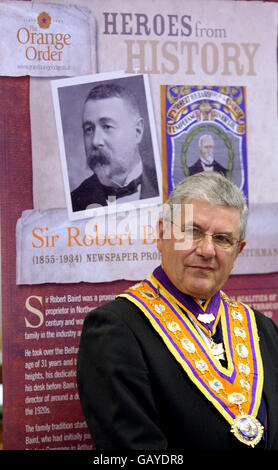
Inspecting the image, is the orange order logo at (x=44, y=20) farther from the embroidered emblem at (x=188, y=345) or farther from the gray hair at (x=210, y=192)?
the embroidered emblem at (x=188, y=345)

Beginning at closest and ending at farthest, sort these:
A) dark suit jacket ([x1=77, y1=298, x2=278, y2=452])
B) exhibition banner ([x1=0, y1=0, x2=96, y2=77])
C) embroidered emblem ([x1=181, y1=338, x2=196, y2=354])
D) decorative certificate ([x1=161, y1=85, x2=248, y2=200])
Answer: dark suit jacket ([x1=77, y1=298, x2=278, y2=452]), embroidered emblem ([x1=181, y1=338, x2=196, y2=354]), exhibition banner ([x1=0, y1=0, x2=96, y2=77]), decorative certificate ([x1=161, y1=85, x2=248, y2=200])

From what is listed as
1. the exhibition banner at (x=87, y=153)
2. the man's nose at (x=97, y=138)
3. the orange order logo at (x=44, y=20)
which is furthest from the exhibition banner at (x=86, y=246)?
the orange order logo at (x=44, y=20)

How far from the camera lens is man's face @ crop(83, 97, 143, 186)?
2191mm

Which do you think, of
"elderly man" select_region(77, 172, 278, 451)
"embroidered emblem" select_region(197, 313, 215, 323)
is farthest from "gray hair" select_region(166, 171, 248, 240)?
"embroidered emblem" select_region(197, 313, 215, 323)

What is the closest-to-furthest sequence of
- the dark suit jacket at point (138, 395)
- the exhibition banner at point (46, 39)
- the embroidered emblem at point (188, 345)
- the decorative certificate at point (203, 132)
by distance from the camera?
the dark suit jacket at point (138, 395) → the embroidered emblem at point (188, 345) → the exhibition banner at point (46, 39) → the decorative certificate at point (203, 132)

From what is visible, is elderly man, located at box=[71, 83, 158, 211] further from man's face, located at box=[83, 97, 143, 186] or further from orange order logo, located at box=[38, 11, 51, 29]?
orange order logo, located at box=[38, 11, 51, 29]

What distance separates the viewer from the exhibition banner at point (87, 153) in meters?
2.12

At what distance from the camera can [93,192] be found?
2.19 m

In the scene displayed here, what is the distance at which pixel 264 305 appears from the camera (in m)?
2.36

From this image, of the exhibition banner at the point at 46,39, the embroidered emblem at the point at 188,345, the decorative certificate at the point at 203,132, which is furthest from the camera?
the decorative certificate at the point at 203,132

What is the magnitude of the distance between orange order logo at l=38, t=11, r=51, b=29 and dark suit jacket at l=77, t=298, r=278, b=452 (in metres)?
1.20

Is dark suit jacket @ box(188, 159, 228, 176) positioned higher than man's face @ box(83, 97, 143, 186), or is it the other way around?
man's face @ box(83, 97, 143, 186)

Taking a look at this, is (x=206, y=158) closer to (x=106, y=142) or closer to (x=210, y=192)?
(x=106, y=142)

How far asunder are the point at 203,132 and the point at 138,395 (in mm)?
1221
